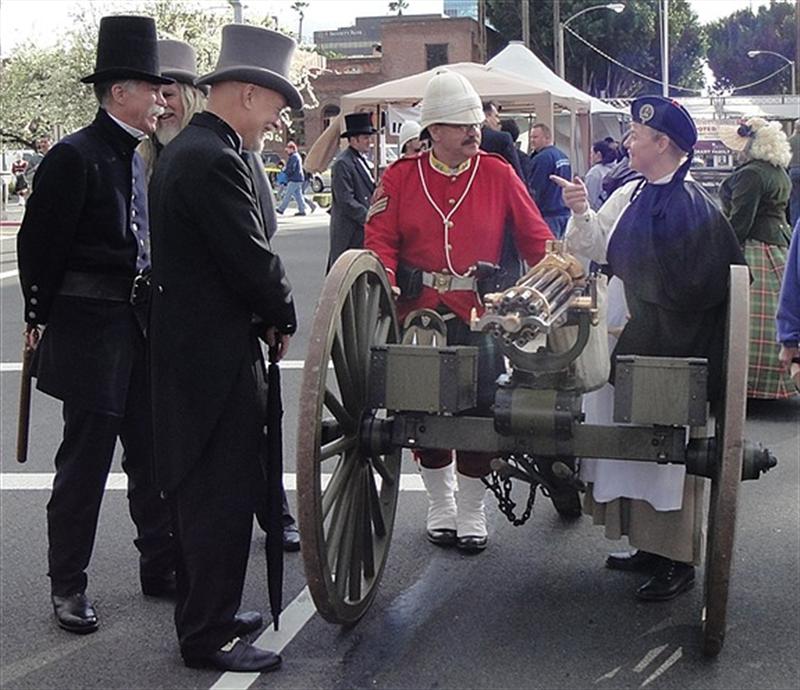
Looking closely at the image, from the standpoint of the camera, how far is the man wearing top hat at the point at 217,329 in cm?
337

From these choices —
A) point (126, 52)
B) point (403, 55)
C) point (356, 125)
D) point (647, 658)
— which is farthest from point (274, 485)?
point (403, 55)

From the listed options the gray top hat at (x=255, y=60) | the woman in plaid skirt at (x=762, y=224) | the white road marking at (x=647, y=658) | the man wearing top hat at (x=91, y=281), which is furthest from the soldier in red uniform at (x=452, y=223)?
the woman in plaid skirt at (x=762, y=224)

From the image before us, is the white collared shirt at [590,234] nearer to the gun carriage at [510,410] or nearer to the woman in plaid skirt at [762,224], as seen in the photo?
the gun carriage at [510,410]

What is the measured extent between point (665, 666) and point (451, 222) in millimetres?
1829

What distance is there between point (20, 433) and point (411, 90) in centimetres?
983

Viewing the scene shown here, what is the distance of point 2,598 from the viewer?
4309 millimetres

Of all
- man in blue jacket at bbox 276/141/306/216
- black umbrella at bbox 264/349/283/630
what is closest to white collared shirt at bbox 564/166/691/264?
black umbrella at bbox 264/349/283/630

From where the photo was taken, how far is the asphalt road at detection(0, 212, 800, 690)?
3625 millimetres

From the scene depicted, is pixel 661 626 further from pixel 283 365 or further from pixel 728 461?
pixel 283 365

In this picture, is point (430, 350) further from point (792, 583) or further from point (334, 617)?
point (792, 583)

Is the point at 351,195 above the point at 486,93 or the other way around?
the other way around

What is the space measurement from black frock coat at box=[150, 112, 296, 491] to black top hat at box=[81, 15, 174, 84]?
0.53 m

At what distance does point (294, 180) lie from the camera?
25828 mm

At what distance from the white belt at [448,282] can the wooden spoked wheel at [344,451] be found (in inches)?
14.1
